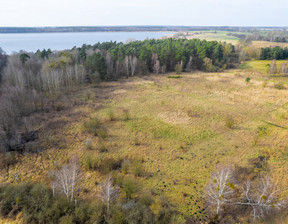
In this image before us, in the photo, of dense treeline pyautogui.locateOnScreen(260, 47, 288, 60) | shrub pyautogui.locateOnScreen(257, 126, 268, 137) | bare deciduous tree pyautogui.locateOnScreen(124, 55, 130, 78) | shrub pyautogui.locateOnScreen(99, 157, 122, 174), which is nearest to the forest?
shrub pyautogui.locateOnScreen(99, 157, 122, 174)

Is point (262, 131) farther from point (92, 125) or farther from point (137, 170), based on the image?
point (92, 125)

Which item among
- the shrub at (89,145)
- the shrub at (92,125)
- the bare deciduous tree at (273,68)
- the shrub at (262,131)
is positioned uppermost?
the bare deciduous tree at (273,68)

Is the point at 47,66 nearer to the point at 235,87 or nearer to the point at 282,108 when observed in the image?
the point at 235,87

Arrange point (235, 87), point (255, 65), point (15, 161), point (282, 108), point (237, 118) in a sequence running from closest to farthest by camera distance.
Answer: point (15, 161) → point (237, 118) → point (282, 108) → point (235, 87) → point (255, 65)

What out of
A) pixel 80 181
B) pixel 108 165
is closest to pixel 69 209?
pixel 80 181

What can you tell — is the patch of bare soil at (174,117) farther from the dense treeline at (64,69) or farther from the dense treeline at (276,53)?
the dense treeline at (276,53)

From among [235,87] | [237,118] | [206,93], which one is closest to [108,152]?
[237,118]

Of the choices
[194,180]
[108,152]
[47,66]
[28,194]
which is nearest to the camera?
[28,194]

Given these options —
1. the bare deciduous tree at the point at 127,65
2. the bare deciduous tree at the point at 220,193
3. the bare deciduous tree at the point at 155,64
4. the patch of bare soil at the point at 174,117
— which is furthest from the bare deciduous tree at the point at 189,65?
the bare deciduous tree at the point at 220,193

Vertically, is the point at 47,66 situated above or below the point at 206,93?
above

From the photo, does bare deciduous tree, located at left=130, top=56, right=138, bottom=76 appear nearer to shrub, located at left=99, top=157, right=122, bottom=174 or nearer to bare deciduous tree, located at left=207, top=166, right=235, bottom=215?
shrub, located at left=99, top=157, right=122, bottom=174
